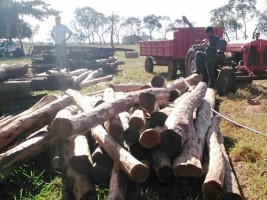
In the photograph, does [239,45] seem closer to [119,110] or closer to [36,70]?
[119,110]

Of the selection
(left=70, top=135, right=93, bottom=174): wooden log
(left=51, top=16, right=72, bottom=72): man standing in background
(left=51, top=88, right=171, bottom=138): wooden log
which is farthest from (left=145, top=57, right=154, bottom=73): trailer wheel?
(left=70, top=135, right=93, bottom=174): wooden log

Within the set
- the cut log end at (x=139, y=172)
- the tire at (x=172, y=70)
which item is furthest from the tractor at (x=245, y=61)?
the cut log end at (x=139, y=172)

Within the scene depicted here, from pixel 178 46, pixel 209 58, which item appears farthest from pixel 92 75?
pixel 209 58

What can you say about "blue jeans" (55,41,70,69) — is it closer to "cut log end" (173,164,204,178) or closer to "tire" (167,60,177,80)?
"tire" (167,60,177,80)

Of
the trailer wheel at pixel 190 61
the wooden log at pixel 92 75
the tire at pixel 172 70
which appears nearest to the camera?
the trailer wheel at pixel 190 61

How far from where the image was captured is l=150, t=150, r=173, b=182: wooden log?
4.24 m

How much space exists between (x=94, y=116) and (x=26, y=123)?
1152 millimetres

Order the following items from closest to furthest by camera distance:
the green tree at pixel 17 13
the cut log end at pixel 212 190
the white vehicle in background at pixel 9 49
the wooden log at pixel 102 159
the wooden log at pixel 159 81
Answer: the cut log end at pixel 212 190
the wooden log at pixel 102 159
the wooden log at pixel 159 81
the white vehicle in background at pixel 9 49
the green tree at pixel 17 13

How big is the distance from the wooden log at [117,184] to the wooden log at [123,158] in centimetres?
12

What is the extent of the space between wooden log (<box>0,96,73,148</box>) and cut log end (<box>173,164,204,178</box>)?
2472mm

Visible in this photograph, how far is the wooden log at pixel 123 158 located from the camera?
405cm

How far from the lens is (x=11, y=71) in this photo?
10766 mm

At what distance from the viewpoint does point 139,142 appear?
4.62m

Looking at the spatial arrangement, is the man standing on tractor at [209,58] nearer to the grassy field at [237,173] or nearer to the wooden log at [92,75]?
the grassy field at [237,173]
